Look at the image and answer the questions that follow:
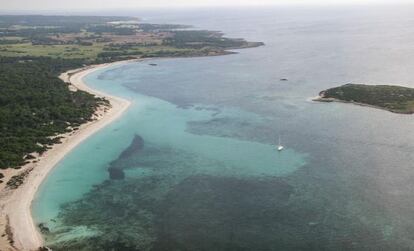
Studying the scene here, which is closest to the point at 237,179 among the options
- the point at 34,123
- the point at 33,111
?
the point at 34,123

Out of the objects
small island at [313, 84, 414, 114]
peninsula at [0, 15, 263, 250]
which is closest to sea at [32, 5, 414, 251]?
peninsula at [0, 15, 263, 250]

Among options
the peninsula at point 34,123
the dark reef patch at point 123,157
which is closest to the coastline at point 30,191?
the peninsula at point 34,123

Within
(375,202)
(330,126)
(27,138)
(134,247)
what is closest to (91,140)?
(27,138)

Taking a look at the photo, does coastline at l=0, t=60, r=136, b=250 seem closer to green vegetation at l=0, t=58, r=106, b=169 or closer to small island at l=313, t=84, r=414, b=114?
green vegetation at l=0, t=58, r=106, b=169

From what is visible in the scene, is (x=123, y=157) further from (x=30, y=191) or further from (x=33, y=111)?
(x=33, y=111)

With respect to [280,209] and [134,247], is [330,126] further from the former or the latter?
[134,247]

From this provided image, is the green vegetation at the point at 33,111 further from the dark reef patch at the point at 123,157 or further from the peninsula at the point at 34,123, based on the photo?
the dark reef patch at the point at 123,157
